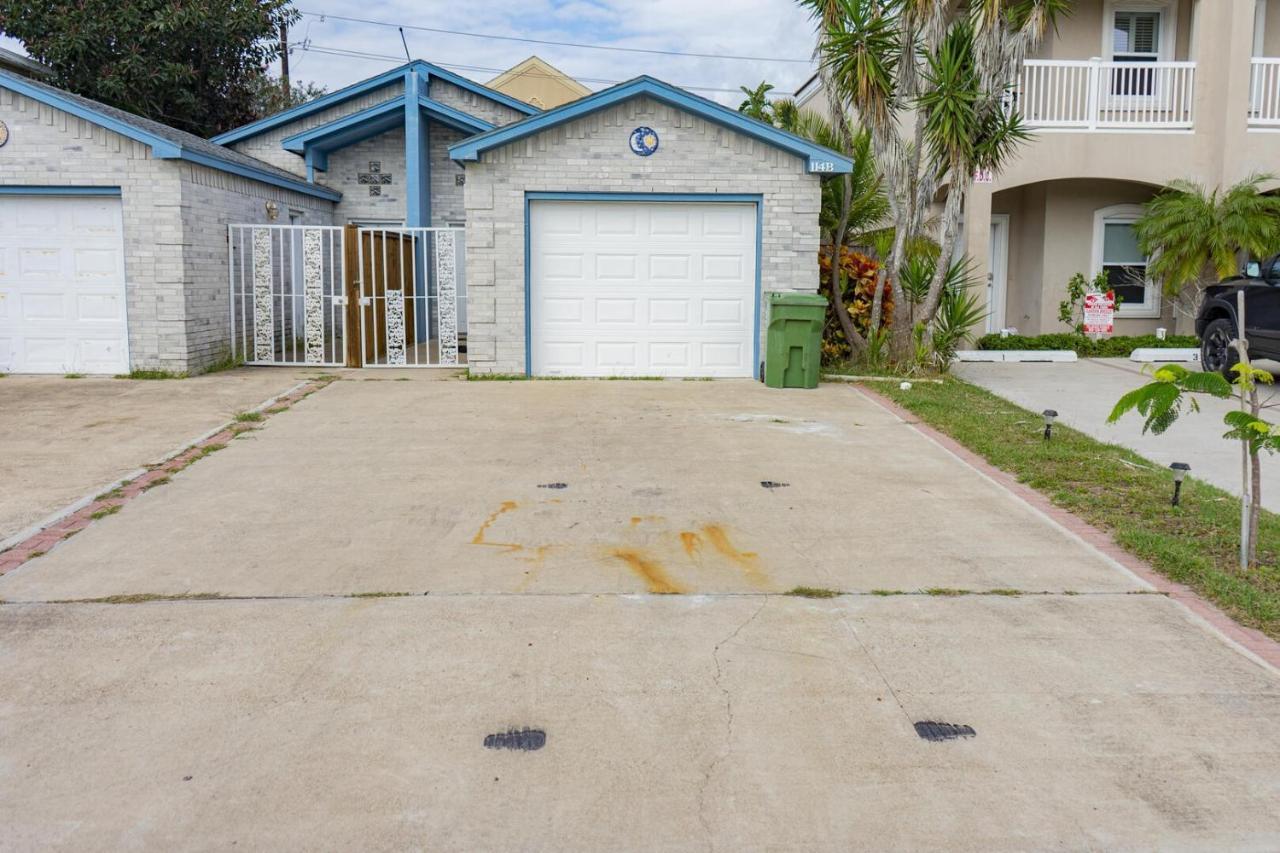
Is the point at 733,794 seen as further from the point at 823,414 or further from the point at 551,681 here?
the point at 823,414

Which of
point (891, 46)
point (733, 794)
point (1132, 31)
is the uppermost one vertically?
point (1132, 31)

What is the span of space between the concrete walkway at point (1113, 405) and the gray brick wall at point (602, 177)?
3.61 metres

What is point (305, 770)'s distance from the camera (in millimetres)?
4156

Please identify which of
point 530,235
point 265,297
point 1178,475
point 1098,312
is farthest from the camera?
point 1098,312

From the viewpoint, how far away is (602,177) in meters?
14.4

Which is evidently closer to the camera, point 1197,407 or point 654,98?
point 1197,407

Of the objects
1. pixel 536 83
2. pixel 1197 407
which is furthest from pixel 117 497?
pixel 536 83

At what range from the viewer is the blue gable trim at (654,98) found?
14.0m

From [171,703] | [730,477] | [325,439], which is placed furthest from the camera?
[325,439]

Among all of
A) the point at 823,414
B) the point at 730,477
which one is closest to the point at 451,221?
the point at 823,414

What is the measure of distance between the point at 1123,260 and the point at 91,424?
16.4m

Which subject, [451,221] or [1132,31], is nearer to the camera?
[1132,31]

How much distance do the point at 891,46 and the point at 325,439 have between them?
338 inches

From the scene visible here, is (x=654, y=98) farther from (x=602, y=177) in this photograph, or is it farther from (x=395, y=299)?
(x=395, y=299)
